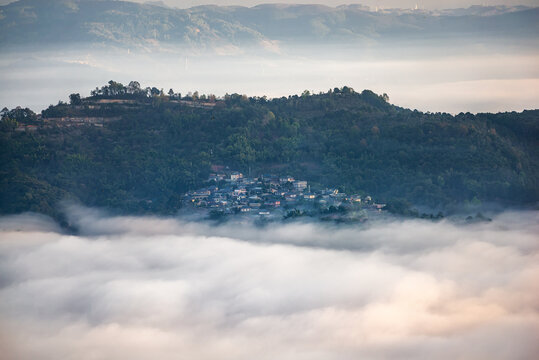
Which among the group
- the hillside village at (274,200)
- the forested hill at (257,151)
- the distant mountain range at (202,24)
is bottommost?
the hillside village at (274,200)

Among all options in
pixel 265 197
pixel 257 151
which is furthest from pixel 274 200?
pixel 257 151

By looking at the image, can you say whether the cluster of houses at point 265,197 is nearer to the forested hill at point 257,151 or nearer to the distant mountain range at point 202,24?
the forested hill at point 257,151

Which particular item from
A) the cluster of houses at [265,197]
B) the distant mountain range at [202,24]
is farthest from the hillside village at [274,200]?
the distant mountain range at [202,24]

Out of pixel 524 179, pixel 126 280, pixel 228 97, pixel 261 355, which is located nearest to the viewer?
pixel 261 355

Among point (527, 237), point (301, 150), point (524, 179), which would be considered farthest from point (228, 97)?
point (527, 237)

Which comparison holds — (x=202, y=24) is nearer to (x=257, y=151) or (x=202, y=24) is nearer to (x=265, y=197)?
(x=257, y=151)

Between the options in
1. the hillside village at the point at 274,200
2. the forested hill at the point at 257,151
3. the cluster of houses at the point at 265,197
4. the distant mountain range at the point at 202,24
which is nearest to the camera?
the hillside village at the point at 274,200

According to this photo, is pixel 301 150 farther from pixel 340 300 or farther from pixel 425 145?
pixel 340 300
